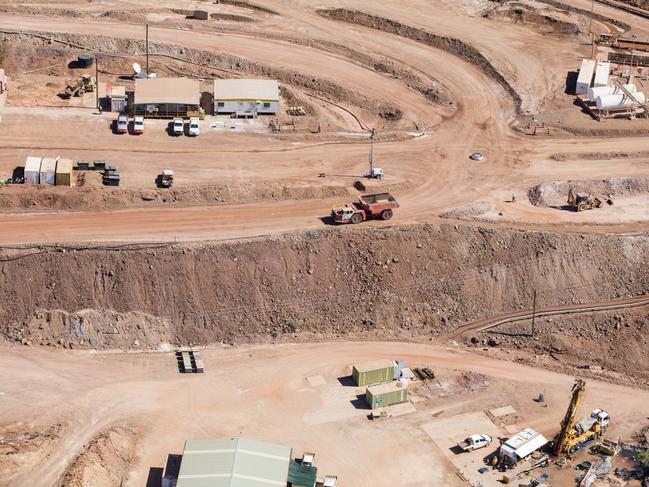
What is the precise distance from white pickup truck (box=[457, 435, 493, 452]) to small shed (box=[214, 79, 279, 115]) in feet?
160

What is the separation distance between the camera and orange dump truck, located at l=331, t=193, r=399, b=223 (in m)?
102

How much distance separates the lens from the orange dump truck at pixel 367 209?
102500mm

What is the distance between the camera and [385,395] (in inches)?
3561

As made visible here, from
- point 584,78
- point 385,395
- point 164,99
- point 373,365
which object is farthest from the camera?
point 584,78

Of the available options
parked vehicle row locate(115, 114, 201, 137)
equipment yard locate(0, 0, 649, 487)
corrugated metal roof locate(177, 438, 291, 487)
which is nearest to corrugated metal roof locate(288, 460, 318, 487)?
equipment yard locate(0, 0, 649, 487)

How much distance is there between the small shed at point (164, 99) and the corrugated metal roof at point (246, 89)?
2721 mm

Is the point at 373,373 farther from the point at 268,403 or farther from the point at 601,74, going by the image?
the point at 601,74

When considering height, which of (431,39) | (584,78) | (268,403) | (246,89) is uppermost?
(431,39)

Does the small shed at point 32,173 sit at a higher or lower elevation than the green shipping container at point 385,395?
higher

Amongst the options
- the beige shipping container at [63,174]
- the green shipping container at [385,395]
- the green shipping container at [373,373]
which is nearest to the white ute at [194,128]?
the beige shipping container at [63,174]

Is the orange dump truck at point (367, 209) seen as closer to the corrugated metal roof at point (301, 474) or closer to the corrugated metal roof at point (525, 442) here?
the corrugated metal roof at point (525, 442)

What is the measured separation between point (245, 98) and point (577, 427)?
52.8 m

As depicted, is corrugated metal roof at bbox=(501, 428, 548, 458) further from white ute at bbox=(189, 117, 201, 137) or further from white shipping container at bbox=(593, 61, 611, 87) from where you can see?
white shipping container at bbox=(593, 61, 611, 87)

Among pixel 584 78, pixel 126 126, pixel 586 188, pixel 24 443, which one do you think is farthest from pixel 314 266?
pixel 584 78
